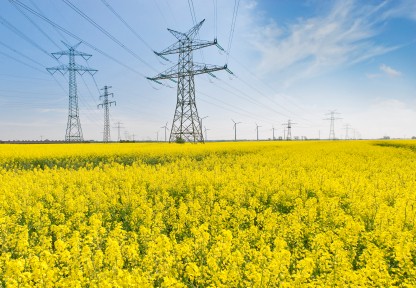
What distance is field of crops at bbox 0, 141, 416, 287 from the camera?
401 cm

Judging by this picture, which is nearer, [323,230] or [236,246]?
[236,246]

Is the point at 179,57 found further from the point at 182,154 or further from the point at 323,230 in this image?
the point at 323,230

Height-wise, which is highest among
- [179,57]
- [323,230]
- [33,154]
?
[179,57]

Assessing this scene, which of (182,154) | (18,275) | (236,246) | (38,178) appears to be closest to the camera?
(18,275)

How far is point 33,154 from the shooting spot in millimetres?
22125

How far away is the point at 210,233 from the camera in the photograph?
271 inches

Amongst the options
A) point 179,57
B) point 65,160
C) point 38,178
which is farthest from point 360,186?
point 179,57

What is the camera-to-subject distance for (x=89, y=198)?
9828 mm

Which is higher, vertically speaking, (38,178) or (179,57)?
(179,57)

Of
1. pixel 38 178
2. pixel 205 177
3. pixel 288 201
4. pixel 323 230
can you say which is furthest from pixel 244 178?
pixel 38 178

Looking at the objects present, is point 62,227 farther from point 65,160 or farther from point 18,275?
point 65,160

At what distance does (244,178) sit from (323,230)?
5.14 meters

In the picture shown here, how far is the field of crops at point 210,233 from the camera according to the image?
401 cm

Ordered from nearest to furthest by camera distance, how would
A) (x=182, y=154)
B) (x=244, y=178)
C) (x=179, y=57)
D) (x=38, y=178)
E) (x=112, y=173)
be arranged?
(x=244, y=178) → (x=38, y=178) → (x=112, y=173) → (x=182, y=154) → (x=179, y=57)
